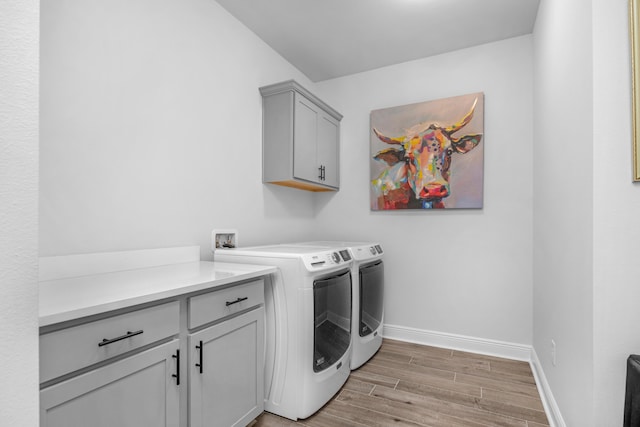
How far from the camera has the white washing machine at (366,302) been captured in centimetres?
245

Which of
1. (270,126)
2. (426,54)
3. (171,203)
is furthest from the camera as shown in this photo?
(426,54)

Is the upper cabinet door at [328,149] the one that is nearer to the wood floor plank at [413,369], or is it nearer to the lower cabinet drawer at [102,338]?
the wood floor plank at [413,369]

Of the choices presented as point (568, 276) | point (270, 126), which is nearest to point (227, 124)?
point (270, 126)

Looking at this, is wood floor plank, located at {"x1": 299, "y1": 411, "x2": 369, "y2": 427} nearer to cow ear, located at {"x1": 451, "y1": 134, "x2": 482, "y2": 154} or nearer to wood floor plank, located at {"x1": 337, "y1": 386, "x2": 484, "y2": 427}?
wood floor plank, located at {"x1": 337, "y1": 386, "x2": 484, "y2": 427}

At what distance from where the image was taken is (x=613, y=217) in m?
1.14

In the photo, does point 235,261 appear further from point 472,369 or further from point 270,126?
point 472,369

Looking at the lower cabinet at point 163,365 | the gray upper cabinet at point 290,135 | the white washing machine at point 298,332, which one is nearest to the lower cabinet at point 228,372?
the lower cabinet at point 163,365

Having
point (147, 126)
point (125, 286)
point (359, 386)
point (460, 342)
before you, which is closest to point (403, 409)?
point (359, 386)

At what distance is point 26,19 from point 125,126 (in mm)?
A: 1081

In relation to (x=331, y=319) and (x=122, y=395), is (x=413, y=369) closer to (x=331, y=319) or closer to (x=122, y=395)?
(x=331, y=319)

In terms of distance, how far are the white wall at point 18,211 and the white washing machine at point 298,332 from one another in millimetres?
1236

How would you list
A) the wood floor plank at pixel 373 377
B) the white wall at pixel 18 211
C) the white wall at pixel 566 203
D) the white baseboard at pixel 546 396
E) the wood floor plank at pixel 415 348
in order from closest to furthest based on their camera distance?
the white wall at pixel 18 211 < the white wall at pixel 566 203 < the white baseboard at pixel 546 396 < the wood floor plank at pixel 373 377 < the wood floor plank at pixel 415 348

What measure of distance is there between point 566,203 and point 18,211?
6.57ft

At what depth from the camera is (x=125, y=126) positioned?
173 cm
